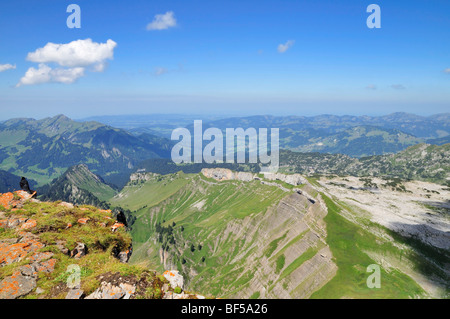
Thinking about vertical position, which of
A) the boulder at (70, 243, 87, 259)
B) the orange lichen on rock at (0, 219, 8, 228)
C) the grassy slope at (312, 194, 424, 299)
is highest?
the orange lichen on rock at (0, 219, 8, 228)

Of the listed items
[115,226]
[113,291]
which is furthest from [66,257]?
[113,291]

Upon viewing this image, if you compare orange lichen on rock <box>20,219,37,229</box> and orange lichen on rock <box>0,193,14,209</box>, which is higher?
orange lichen on rock <box>0,193,14,209</box>

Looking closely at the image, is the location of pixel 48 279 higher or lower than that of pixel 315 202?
higher

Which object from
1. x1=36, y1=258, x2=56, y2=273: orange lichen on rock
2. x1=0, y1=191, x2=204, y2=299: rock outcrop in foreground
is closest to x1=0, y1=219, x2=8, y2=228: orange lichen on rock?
x1=0, y1=191, x2=204, y2=299: rock outcrop in foreground

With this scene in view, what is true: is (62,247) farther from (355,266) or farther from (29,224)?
(355,266)

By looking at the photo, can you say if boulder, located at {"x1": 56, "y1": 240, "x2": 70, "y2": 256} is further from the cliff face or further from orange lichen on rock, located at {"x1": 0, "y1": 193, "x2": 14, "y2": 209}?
the cliff face
